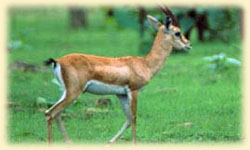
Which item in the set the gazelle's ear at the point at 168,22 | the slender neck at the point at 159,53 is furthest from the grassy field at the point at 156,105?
the gazelle's ear at the point at 168,22

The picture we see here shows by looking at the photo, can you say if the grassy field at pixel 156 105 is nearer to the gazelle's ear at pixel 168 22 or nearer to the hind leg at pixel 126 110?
the hind leg at pixel 126 110

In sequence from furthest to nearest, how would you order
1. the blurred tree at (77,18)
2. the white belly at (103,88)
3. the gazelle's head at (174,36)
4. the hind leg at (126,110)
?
the blurred tree at (77,18) → the gazelle's head at (174,36) → the hind leg at (126,110) → the white belly at (103,88)

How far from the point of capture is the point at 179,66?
1255 centimetres

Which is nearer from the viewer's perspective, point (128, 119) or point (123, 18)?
point (128, 119)

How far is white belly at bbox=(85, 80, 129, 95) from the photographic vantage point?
22.8 ft

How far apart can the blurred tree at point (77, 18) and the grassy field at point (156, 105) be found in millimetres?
6235

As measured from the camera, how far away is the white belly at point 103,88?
696cm

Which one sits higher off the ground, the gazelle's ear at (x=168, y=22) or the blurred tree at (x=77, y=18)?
the gazelle's ear at (x=168, y=22)

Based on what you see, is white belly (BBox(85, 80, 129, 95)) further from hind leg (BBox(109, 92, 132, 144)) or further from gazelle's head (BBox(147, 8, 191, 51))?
gazelle's head (BBox(147, 8, 191, 51))

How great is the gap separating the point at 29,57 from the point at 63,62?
288 inches

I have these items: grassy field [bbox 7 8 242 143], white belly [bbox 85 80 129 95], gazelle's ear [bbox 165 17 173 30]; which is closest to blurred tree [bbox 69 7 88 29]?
grassy field [bbox 7 8 242 143]

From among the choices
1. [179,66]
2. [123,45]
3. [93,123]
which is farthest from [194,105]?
[123,45]

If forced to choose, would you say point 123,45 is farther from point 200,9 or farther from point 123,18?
point 200,9

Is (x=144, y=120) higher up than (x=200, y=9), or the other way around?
(x=200, y=9)
